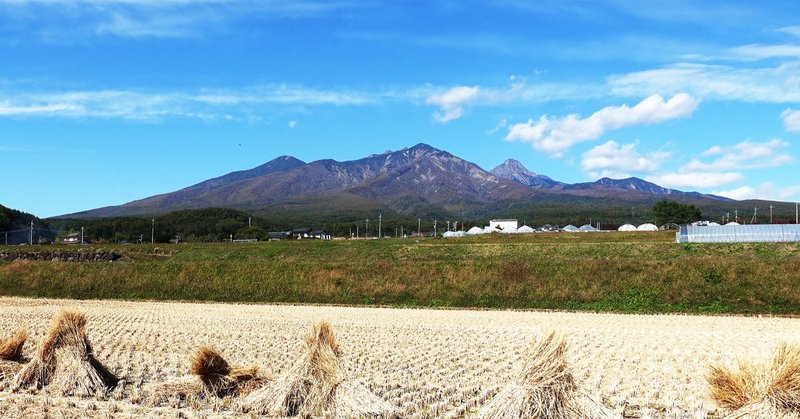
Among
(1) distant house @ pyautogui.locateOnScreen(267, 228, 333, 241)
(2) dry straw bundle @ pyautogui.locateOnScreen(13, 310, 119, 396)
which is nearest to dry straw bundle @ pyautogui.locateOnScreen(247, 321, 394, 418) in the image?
(2) dry straw bundle @ pyautogui.locateOnScreen(13, 310, 119, 396)

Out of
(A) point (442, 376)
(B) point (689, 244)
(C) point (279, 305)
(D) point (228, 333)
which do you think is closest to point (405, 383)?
(A) point (442, 376)

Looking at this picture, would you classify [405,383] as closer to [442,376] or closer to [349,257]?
[442,376]

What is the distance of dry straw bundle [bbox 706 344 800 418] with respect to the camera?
26.5 ft

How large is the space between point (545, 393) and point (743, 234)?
6103 centimetres

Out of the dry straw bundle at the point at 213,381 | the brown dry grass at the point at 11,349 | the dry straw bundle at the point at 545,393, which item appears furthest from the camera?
the brown dry grass at the point at 11,349

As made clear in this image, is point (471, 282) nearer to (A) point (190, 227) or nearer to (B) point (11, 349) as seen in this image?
(B) point (11, 349)

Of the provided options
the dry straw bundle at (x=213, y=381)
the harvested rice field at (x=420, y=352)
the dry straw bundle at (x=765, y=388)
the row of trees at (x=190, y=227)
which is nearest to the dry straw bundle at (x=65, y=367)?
the harvested rice field at (x=420, y=352)

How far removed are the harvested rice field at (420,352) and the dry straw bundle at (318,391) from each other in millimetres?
223

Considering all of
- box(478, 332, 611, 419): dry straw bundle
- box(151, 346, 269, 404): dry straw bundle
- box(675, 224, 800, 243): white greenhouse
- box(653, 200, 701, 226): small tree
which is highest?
box(653, 200, 701, 226): small tree

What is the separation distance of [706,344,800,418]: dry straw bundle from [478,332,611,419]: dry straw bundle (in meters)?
1.57

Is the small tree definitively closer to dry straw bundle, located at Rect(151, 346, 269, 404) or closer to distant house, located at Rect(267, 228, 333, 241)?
distant house, located at Rect(267, 228, 333, 241)

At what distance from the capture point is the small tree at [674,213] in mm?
146750

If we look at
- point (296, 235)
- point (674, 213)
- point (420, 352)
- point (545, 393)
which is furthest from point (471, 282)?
point (296, 235)

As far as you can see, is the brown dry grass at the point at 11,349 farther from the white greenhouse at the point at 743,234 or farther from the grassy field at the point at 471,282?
the white greenhouse at the point at 743,234
